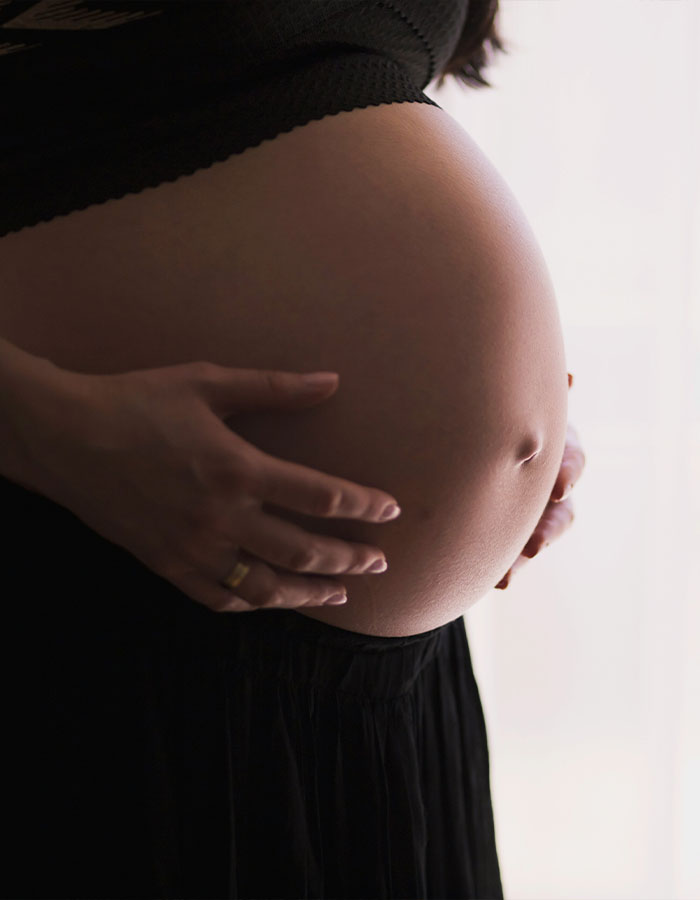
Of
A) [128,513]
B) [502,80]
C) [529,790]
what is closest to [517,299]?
[128,513]

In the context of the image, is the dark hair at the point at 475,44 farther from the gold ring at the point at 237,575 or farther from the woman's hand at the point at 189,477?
the gold ring at the point at 237,575

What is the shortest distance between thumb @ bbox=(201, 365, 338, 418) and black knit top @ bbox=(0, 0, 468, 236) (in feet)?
0.59

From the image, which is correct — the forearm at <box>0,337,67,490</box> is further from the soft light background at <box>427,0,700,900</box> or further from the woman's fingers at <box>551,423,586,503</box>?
the soft light background at <box>427,0,700,900</box>

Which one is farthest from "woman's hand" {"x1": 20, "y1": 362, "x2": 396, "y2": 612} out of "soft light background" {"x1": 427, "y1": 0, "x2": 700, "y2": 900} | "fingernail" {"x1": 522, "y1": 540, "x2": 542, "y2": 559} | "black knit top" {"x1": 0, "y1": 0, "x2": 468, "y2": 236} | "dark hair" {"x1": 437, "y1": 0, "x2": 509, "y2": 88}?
"soft light background" {"x1": 427, "y1": 0, "x2": 700, "y2": 900}

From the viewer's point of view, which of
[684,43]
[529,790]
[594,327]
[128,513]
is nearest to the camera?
[128,513]

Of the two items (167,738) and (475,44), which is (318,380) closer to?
(167,738)

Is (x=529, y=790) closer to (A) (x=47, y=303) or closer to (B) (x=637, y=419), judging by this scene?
(B) (x=637, y=419)

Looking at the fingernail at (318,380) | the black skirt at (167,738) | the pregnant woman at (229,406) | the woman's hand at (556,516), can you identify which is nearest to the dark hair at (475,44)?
the pregnant woman at (229,406)

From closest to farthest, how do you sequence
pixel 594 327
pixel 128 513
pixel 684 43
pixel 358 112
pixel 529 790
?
1. pixel 128 513
2. pixel 358 112
3. pixel 684 43
4. pixel 594 327
5. pixel 529 790

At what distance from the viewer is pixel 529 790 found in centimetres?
158

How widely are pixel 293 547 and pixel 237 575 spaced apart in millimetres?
43

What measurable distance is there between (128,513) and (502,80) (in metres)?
1.19

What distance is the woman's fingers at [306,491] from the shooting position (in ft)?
1.60

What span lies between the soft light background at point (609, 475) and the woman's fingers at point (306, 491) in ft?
3.13
